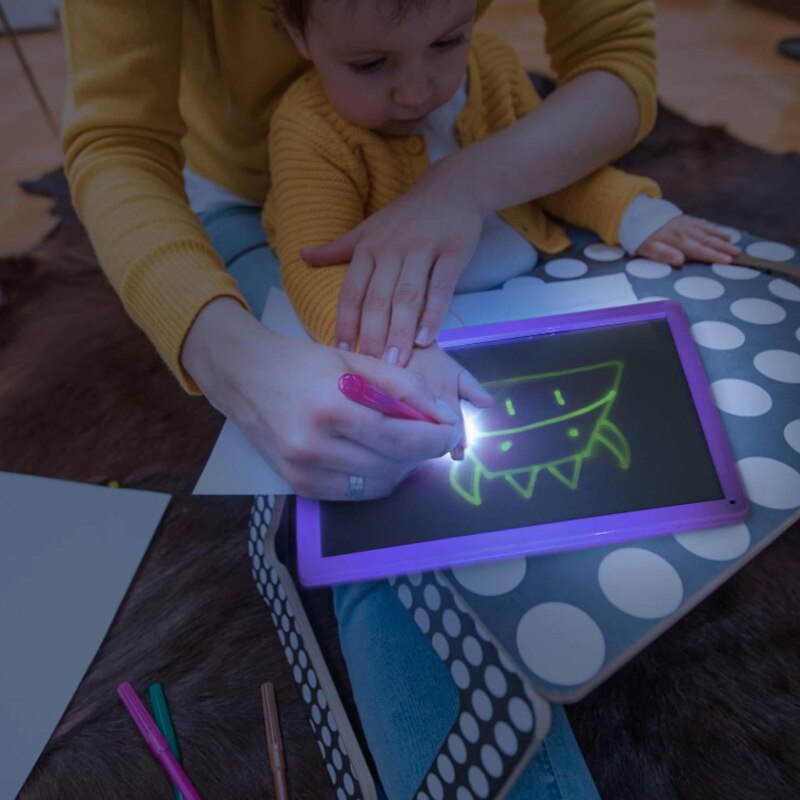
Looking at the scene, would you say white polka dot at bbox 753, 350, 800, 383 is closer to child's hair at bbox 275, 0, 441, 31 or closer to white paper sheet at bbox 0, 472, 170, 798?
child's hair at bbox 275, 0, 441, 31

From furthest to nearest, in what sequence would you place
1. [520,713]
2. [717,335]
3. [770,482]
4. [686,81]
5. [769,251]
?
[686,81], [769,251], [717,335], [770,482], [520,713]

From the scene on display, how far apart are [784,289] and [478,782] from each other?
21.6 inches

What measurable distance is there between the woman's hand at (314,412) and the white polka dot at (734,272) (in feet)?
1.18

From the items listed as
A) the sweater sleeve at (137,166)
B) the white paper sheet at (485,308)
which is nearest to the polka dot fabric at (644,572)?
the white paper sheet at (485,308)

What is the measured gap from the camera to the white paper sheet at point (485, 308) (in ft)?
1.86

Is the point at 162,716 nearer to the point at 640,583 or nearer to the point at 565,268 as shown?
the point at 640,583

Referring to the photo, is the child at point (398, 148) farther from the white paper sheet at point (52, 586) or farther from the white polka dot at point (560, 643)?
the white paper sheet at point (52, 586)

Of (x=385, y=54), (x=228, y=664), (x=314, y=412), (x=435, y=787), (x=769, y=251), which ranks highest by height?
(x=385, y=54)

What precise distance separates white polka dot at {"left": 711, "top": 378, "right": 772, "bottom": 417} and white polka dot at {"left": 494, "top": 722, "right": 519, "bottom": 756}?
32 cm

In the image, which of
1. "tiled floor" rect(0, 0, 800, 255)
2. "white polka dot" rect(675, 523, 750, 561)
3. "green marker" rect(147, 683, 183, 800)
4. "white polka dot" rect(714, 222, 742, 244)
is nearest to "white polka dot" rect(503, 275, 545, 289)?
"white polka dot" rect(714, 222, 742, 244)

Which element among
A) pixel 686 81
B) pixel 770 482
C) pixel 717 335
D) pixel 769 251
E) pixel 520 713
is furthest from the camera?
pixel 686 81

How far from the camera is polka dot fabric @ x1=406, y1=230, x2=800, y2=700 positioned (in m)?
0.41

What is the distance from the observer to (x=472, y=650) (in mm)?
421

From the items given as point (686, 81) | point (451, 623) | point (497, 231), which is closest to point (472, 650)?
point (451, 623)
